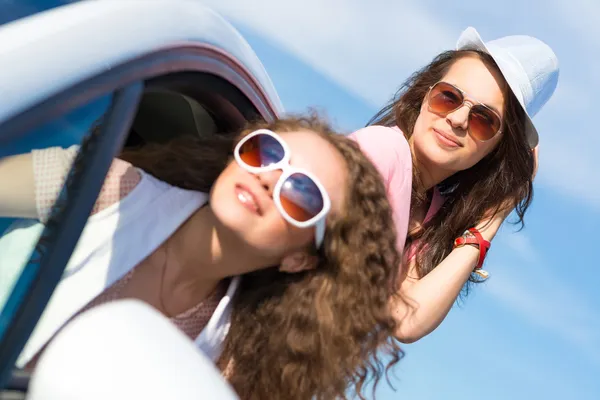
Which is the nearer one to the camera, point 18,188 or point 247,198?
point 18,188

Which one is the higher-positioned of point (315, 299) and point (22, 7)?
point (22, 7)

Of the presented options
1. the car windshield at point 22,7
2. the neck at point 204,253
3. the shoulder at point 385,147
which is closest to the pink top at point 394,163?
the shoulder at point 385,147

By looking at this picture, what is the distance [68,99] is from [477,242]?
1588mm

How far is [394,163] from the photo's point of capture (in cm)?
231

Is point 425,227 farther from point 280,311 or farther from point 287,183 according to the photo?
point 287,183

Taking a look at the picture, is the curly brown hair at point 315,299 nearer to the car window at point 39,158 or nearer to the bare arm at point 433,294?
the bare arm at point 433,294

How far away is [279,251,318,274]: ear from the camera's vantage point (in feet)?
6.11

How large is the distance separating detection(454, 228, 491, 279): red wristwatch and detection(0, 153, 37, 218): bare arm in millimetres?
1502

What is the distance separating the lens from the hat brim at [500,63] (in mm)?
2508

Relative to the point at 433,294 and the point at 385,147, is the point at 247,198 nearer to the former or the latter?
the point at 385,147

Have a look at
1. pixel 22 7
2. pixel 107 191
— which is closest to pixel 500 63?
pixel 107 191

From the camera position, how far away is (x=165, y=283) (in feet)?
5.93

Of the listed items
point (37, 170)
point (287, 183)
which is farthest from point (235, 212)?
point (37, 170)

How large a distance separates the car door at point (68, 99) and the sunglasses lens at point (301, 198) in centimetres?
33
